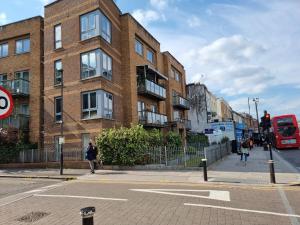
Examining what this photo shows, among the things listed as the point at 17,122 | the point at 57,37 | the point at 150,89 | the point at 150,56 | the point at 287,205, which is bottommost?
the point at 287,205

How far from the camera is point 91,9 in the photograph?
72.9 feet

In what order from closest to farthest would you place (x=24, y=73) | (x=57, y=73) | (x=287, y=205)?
1. (x=287, y=205)
2. (x=57, y=73)
3. (x=24, y=73)

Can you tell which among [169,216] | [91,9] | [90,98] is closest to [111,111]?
[90,98]

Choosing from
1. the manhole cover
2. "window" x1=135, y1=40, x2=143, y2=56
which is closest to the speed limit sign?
the manhole cover

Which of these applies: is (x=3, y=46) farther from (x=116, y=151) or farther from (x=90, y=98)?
(x=116, y=151)

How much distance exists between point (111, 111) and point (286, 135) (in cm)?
2069

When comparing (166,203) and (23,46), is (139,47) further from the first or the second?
(166,203)

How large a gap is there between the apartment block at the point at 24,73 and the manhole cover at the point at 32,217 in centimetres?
1686

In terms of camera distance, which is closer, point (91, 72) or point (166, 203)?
point (166, 203)

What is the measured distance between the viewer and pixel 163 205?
8211 mm

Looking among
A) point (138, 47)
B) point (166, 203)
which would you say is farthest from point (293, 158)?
point (166, 203)

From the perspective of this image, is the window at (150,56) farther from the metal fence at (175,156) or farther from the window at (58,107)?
the metal fence at (175,156)

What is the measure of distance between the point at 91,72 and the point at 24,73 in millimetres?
7951

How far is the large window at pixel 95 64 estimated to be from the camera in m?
21.5
